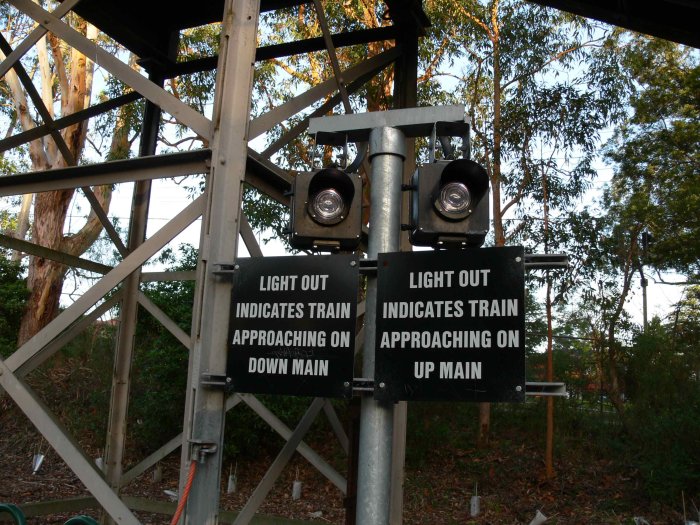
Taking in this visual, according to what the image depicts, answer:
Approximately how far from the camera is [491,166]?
13.4 metres

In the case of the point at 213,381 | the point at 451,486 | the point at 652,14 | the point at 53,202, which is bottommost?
the point at 451,486

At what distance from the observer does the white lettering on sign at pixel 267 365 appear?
12.0ft

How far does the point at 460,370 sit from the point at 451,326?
0.72 feet

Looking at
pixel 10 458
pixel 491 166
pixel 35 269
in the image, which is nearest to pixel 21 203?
pixel 35 269

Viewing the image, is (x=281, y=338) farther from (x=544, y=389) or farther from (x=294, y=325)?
(x=544, y=389)

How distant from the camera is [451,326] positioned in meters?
3.37

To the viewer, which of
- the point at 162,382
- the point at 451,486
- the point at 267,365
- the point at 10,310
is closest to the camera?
the point at 267,365

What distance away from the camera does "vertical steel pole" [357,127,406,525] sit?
3.31 m

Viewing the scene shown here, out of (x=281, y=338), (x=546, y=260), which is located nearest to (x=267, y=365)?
(x=281, y=338)

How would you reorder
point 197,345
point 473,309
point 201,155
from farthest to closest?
point 201,155
point 197,345
point 473,309

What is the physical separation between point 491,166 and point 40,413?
10790 millimetres

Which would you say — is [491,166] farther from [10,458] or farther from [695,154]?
[10,458]

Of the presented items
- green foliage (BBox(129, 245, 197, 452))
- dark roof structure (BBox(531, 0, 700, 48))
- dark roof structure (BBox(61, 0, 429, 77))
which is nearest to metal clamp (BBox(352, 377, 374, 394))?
dark roof structure (BBox(531, 0, 700, 48))

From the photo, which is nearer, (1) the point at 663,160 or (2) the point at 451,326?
(2) the point at 451,326
